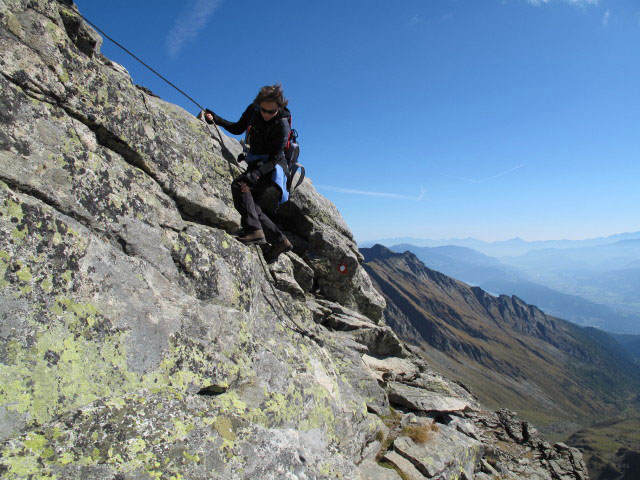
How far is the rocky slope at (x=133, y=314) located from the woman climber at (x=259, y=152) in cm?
52

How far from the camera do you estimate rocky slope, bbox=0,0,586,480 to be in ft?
18.7

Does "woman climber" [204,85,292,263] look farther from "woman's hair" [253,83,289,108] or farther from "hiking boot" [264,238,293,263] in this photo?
"hiking boot" [264,238,293,263]

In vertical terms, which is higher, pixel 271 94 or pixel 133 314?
pixel 271 94

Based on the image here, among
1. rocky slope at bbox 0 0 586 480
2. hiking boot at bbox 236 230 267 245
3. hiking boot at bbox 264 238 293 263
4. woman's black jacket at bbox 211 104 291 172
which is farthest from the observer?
hiking boot at bbox 264 238 293 263

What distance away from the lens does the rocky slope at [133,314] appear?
5703 mm

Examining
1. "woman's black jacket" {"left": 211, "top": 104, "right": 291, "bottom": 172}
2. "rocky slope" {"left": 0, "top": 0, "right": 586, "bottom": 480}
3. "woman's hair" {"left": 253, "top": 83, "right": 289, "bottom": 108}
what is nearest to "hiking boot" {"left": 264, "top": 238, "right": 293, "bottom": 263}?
"rocky slope" {"left": 0, "top": 0, "right": 586, "bottom": 480}

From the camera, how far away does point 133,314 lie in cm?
721

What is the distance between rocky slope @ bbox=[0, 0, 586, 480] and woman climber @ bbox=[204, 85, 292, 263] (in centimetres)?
52

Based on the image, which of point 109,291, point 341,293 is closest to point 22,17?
point 109,291

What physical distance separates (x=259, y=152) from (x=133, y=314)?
7.64 m

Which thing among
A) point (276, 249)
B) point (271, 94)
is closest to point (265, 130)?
point (271, 94)

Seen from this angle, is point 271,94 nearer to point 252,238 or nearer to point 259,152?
point 259,152

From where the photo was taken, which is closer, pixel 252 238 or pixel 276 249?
pixel 252 238

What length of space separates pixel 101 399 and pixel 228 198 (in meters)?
7.57
